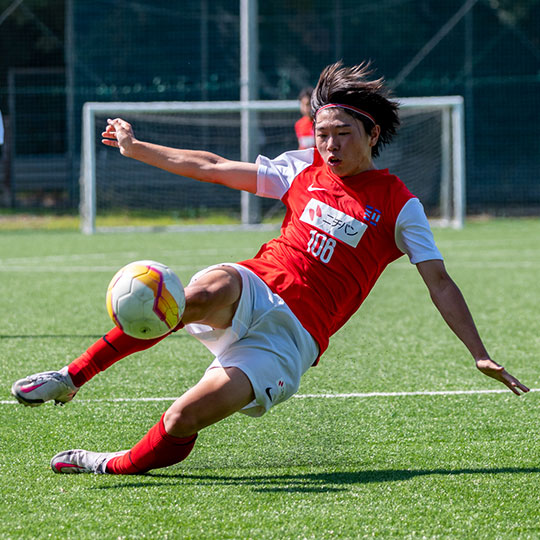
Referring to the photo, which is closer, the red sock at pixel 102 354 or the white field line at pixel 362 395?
the red sock at pixel 102 354

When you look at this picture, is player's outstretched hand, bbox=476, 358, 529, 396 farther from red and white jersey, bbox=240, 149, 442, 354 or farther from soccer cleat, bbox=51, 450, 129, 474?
soccer cleat, bbox=51, 450, 129, 474

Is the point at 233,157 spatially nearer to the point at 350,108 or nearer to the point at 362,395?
the point at 362,395

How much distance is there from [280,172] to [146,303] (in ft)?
3.26

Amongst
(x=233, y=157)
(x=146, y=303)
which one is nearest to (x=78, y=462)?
(x=146, y=303)

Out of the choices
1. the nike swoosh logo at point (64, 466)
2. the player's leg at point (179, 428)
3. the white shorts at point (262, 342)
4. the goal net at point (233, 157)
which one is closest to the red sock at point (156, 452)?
the player's leg at point (179, 428)

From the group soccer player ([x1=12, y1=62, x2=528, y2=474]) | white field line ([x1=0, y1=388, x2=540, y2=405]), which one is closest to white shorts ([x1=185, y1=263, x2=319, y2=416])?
soccer player ([x1=12, y1=62, x2=528, y2=474])

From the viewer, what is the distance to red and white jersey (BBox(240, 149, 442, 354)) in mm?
3230

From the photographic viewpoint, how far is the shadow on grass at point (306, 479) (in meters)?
3.08

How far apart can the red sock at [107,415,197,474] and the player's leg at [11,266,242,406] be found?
0.31 m

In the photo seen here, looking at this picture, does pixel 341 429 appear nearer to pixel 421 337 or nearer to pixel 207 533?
pixel 207 533

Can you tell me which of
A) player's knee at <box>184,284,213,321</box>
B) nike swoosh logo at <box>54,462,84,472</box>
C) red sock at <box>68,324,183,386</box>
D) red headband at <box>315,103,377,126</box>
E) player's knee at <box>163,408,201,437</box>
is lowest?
nike swoosh logo at <box>54,462,84,472</box>

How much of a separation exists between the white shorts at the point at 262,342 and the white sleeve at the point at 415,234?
1.62 ft

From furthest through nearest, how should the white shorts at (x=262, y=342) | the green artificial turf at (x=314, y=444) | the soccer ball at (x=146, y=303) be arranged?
the white shorts at (x=262, y=342), the soccer ball at (x=146, y=303), the green artificial turf at (x=314, y=444)

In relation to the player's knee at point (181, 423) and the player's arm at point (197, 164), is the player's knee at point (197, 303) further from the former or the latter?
the player's arm at point (197, 164)
